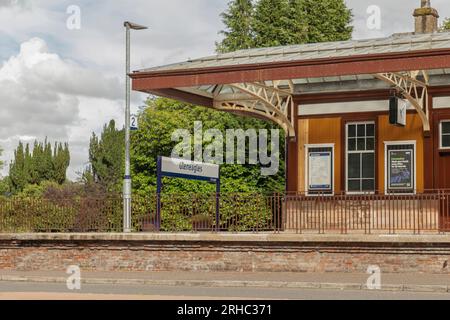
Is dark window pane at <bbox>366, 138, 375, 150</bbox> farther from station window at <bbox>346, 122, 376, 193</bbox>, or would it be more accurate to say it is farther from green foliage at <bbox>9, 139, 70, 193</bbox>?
green foliage at <bbox>9, 139, 70, 193</bbox>

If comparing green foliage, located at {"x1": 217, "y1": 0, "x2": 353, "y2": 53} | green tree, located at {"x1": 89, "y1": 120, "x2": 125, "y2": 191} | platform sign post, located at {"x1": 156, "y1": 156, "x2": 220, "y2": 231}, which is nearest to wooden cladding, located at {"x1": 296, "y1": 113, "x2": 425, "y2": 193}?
platform sign post, located at {"x1": 156, "y1": 156, "x2": 220, "y2": 231}

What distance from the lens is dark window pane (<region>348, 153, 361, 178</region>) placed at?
2578 centimetres

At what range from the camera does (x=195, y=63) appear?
26.7 m

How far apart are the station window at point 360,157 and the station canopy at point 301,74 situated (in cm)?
108

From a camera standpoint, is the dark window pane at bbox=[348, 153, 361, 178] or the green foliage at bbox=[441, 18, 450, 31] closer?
the dark window pane at bbox=[348, 153, 361, 178]

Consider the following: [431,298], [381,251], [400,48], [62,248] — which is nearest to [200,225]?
[62,248]

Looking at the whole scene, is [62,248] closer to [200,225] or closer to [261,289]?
[200,225]

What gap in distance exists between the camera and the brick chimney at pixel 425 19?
3038cm

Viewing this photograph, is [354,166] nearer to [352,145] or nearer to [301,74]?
[352,145]

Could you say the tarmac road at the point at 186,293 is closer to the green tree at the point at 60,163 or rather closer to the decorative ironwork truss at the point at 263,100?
the decorative ironwork truss at the point at 263,100

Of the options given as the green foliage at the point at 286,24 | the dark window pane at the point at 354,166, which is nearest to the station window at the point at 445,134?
the dark window pane at the point at 354,166

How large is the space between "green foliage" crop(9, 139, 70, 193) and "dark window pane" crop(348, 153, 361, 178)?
47.4 metres

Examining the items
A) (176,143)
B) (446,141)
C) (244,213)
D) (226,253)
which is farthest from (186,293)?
(176,143)

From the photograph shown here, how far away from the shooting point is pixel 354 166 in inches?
1017
